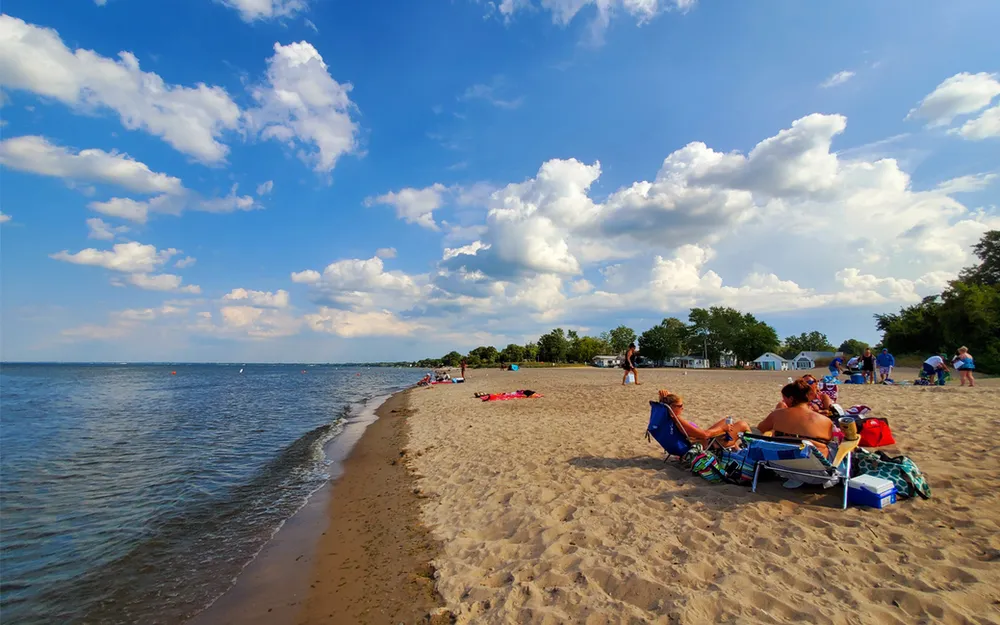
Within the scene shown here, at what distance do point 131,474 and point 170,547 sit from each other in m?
5.50

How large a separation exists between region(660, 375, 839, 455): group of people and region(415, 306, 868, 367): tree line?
248 feet

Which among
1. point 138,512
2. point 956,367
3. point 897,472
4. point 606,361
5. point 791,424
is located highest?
point 956,367

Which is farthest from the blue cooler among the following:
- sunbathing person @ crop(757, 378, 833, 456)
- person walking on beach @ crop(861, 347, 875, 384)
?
person walking on beach @ crop(861, 347, 875, 384)

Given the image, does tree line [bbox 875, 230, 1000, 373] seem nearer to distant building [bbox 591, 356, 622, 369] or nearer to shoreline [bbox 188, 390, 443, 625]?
shoreline [bbox 188, 390, 443, 625]

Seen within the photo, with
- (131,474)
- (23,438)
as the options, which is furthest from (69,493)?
(23,438)

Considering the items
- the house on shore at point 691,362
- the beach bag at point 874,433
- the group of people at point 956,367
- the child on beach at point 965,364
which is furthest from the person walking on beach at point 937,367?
the house on shore at point 691,362

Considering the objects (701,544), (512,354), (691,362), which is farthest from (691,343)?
(701,544)

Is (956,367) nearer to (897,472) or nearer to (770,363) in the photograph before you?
(897,472)

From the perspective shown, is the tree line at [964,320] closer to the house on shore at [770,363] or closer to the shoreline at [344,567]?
the house on shore at [770,363]

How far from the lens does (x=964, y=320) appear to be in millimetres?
40406

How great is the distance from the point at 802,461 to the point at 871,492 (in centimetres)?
66

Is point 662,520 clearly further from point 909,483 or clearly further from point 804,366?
point 804,366

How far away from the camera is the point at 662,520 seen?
513cm

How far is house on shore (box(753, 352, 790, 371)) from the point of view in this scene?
8422 cm
